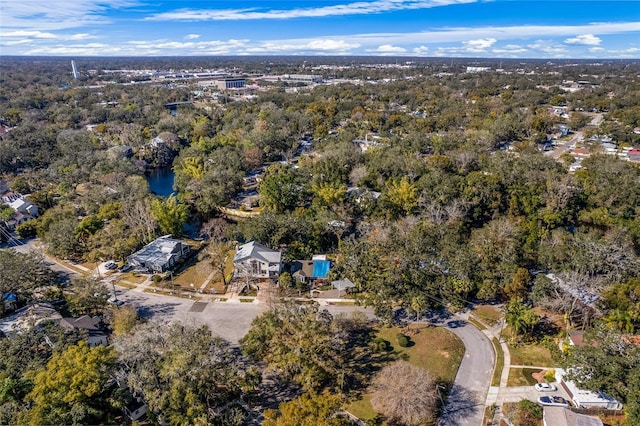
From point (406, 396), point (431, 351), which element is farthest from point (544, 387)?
point (406, 396)

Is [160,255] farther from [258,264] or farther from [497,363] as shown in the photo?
[497,363]

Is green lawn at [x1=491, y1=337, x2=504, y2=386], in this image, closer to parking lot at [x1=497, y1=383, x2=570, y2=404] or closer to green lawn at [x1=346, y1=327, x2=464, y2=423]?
parking lot at [x1=497, y1=383, x2=570, y2=404]

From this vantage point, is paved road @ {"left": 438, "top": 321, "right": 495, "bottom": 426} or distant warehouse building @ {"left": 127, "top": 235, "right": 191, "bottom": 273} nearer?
paved road @ {"left": 438, "top": 321, "right": 495, "bottom": 426}

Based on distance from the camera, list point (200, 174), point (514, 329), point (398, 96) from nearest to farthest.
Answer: point (514, 329) < point (200, 174) < point (398, 96)

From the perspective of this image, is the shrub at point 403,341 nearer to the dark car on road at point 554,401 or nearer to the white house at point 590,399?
the dark car on road at point 554,401

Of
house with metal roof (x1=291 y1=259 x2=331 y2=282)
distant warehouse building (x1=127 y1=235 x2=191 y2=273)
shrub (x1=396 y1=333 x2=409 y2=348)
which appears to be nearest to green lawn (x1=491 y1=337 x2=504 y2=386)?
shrub (x1=396 y1=333 x2=409 y2=348)

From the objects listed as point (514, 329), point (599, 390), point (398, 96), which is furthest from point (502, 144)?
point (599, 390)

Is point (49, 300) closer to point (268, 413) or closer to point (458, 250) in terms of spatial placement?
point (268, 413)
